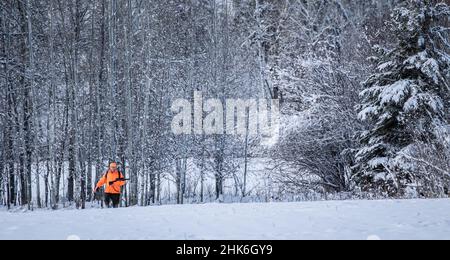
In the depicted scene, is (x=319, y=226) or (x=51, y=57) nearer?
(x=319, y=226)

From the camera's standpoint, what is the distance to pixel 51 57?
14828mm

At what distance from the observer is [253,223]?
181 inches

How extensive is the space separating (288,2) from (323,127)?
7.72m

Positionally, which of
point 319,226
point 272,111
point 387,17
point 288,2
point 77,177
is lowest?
point 77,177

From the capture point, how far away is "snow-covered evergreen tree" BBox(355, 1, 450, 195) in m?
10.9

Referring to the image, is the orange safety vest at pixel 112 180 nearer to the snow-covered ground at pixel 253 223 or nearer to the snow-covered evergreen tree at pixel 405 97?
the snow-covered ground at pixel 253 223

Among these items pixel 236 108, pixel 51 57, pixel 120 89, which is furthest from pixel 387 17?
pixel 51 57

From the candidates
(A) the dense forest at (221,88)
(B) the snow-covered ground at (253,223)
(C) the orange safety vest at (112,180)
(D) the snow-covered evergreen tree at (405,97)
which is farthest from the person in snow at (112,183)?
(D) the snow-covered evergreen tree at (405,97)

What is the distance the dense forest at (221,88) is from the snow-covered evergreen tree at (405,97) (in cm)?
4

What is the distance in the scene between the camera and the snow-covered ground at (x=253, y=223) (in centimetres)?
399

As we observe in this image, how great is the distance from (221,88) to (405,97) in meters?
10.0

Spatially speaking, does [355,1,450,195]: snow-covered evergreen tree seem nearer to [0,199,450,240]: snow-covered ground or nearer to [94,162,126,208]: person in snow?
[0,199,450,240]: snow-covered ground
